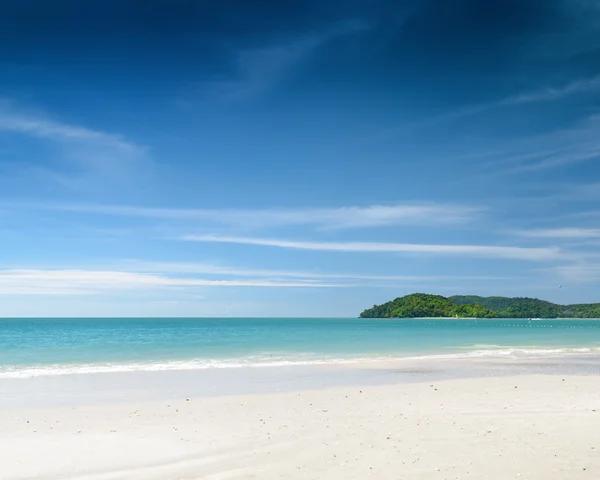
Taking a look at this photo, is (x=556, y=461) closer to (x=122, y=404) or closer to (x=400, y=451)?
(x=400, y=451)

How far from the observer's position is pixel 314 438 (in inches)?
385

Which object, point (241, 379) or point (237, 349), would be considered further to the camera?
point (237, 349)

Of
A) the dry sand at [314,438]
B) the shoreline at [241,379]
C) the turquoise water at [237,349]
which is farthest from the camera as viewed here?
the turquoise water at [237,349]

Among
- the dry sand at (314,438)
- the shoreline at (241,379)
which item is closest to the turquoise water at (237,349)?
the shoreline at (241,379)

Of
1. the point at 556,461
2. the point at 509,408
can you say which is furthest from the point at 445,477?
the point at 509,408

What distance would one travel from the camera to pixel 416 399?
45.8ft

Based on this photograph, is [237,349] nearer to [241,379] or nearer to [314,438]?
[241,379]

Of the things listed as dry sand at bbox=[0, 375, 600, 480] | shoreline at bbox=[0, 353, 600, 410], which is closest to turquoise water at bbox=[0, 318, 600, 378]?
shoreline at bbox=[0, 353, 600, 410]

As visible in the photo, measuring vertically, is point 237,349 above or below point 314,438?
below

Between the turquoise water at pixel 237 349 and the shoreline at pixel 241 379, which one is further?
the turquoise water at pixel 237 349

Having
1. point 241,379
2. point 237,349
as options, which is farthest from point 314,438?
point 237,349

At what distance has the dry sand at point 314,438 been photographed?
7.93 metres

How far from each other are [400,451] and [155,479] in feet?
12.7

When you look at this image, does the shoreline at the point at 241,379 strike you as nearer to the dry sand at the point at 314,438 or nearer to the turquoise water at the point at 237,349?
the dry sand at the point at 314,438
